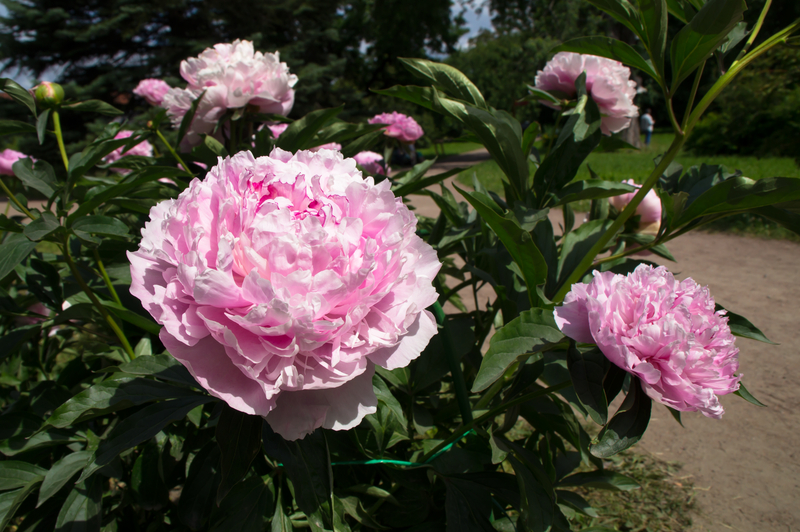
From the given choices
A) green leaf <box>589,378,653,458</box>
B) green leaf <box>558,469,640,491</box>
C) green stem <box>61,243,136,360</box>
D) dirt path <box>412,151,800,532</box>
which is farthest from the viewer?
dirt path <box>412,151,800,532</box>

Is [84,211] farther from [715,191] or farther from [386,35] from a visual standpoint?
[386,35]

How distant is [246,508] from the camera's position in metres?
0.92

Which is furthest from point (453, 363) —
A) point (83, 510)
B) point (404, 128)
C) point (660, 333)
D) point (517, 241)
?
point (404, 128)

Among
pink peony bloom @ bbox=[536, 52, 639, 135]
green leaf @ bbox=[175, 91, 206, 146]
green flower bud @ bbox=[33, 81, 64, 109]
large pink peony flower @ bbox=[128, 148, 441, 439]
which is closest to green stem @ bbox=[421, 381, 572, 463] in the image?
large pink peony flower @ bbox=[128, 148, 441, 439]

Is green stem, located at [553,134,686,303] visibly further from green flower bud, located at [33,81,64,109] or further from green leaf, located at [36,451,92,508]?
green flower bud, located at [33,81,64,109]

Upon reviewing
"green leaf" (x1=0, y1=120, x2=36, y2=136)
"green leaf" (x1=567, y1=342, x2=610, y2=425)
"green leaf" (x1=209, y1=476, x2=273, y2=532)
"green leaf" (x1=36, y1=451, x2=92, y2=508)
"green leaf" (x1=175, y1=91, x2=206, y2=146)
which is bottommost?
"green leaf" (x1=36, y1=451, x2=92, y2=508)

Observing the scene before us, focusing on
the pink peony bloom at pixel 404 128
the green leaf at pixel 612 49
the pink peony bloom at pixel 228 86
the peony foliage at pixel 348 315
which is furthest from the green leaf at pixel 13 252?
the pink peony bloom at pixel 404 128

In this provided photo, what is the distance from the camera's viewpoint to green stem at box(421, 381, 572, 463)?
811 mm

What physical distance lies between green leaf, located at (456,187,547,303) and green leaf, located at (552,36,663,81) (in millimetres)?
362

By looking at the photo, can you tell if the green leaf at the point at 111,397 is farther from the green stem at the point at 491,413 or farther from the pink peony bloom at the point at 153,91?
the pink peony bloom at the point at 153,91

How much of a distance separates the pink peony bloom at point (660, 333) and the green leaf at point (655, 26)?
0.39 metres

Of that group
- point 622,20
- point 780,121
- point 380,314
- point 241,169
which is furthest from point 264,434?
point 780,121

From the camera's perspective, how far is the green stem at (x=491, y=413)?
0.81 meters

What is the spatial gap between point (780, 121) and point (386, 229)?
53.6ft
